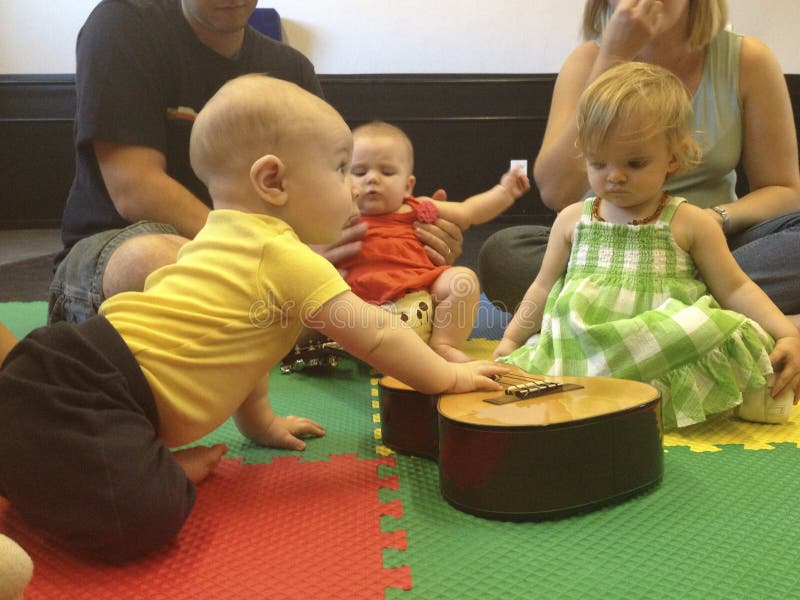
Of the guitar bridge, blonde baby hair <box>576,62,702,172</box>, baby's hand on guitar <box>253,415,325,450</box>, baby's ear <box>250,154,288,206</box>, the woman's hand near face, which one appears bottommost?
baby's hand on guitar <box>253,415,325,450</box>

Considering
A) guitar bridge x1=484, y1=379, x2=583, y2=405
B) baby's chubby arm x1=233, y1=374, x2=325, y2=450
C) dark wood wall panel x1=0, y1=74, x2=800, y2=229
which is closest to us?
guitar bridge x1=484, y1=379, x2=583, y2=405

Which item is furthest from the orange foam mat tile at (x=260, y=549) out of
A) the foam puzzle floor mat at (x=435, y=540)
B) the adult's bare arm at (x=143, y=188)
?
the adult's bare arm at (x=143, y=188)

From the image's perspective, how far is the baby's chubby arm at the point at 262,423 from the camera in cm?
103

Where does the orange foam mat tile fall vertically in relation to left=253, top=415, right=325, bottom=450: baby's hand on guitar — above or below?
above

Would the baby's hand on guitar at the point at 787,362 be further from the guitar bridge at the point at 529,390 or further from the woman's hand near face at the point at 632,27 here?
the woman's hand near face at the point at 632,27

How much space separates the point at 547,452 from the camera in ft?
2.57

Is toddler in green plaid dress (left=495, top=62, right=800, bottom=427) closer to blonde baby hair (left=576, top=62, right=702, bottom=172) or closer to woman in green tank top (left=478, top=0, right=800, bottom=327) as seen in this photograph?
blonde baby hair (left=576, top=62, right=702, bottom=172)

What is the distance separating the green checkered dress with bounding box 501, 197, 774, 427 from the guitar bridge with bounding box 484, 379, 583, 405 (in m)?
0.18

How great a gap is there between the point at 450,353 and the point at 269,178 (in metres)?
0.63

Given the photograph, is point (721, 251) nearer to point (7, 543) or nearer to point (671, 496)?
point (671, 496)

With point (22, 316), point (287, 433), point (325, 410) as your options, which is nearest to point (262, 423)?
point (287, 433)

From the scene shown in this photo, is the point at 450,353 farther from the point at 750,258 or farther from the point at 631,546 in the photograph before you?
the point at 631,546

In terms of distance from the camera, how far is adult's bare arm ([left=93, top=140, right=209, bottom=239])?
131cm

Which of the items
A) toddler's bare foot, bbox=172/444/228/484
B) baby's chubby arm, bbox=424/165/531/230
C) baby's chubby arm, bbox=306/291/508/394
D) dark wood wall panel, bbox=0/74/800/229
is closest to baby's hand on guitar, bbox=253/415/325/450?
toddler's bare foot, bbox=172/444/228/484
